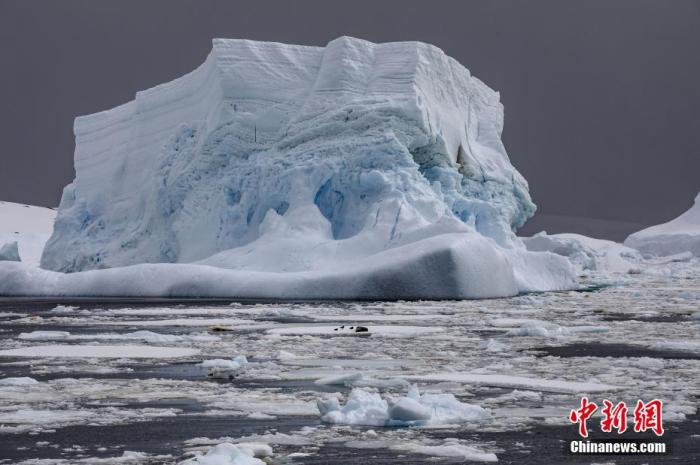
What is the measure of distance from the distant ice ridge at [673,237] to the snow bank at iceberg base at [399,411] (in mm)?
45166

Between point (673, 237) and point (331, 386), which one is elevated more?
point (673, 237)

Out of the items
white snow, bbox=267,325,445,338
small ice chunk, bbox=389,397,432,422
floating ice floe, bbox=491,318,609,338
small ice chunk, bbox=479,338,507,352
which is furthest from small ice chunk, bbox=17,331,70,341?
small ice chunk, bbox=389,397,432,422

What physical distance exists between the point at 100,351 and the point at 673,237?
4628 centimetres

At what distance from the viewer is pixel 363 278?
55.5 ft

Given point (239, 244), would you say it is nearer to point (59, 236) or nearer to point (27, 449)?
point (59, 236)

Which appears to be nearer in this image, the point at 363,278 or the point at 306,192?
the point at 363,278

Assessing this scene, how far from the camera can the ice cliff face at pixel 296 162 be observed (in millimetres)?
19672

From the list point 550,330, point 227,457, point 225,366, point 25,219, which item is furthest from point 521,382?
point 25,219

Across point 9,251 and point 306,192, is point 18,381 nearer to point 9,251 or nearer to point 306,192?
point 306,192

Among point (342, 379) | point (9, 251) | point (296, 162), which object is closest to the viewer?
point (342, 379)

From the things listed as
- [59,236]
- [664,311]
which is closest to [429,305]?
[664,311]

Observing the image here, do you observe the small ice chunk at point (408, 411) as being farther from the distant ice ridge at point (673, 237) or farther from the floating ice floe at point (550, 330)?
the distant ice ridge at point (673, 237)

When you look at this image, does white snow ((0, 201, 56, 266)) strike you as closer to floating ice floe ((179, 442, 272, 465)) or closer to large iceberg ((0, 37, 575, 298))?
large iceberg ((0, 37, 575, 298))

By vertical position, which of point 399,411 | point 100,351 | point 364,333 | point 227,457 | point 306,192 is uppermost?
point 306,192
